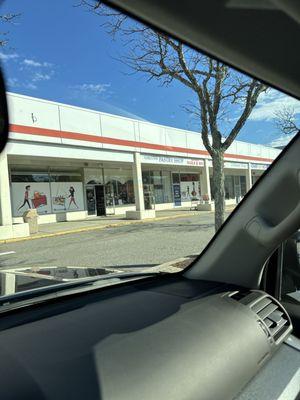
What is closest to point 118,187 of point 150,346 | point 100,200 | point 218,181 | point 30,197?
point 100,200

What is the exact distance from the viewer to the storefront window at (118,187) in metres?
27.8

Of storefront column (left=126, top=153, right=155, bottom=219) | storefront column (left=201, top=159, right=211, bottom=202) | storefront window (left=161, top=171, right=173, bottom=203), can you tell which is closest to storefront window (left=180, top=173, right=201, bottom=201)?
storefront window (left=161, top=171, right=173, bottom=203)

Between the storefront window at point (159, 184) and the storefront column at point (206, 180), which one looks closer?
the storefront column at point (206, 180)

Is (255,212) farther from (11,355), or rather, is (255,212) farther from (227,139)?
(227,139)

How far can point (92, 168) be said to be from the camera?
86.9 ft

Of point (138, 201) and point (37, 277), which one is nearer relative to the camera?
point (37, 277)

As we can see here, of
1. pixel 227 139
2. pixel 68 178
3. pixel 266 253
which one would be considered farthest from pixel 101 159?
pixel 266 253

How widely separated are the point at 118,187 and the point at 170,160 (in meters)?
3.94

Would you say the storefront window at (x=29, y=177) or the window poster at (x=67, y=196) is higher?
the storefront window at (x=29, y=177)

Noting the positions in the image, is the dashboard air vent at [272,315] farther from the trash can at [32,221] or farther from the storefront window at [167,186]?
the storefront window at [167,186]

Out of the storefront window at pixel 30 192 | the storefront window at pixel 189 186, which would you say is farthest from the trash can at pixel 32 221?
the storefront window at pixel 189 186

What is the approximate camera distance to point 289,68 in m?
2.33

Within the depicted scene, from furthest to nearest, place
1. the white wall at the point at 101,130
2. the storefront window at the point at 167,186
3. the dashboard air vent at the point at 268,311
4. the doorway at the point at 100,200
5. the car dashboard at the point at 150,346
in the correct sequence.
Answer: the storefront window at the point at 167,186, the doorway at the point at 100,200, the white wall at the point at 101,130, the dashboard air vent at the point at 268,311, the car dashboard at the point at 150,346

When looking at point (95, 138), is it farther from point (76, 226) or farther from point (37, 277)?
point (37, 277)
